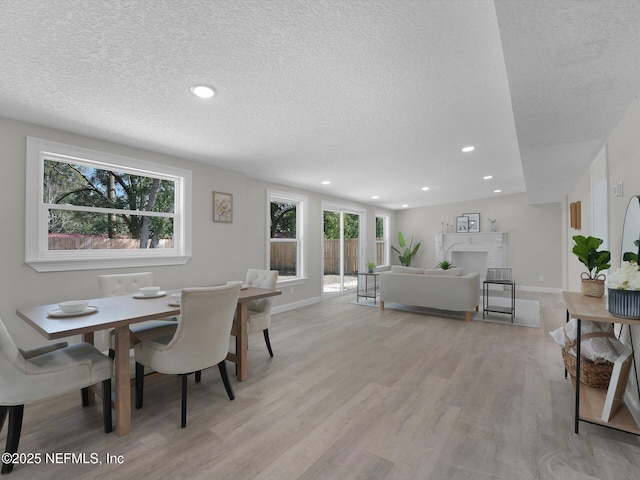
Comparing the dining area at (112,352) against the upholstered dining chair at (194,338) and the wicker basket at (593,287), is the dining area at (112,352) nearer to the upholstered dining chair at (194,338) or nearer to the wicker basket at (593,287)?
the upholstered dining chair at (194,338)

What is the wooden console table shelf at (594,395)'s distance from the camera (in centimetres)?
173

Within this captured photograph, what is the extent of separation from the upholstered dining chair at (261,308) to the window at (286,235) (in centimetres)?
145

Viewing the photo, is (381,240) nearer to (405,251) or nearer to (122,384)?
(405,251)

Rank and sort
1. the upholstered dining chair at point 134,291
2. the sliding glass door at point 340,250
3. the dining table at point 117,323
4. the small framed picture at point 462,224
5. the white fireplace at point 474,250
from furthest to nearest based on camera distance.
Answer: the small framed picture at point 462,224 < the white fireplace at point 474,250 < the sliding glass door at point 340,250 < the upholstered dining chair at point 134,291 < the dining table at point 117,323

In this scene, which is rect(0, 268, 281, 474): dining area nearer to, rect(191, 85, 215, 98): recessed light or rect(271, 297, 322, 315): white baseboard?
rect(191, 85, 215, 98): recessed light

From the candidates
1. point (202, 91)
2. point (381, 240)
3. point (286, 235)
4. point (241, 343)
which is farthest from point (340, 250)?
point (202, 91)

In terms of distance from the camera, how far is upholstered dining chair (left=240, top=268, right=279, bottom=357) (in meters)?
3.06

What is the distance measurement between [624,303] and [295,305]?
4493 mm

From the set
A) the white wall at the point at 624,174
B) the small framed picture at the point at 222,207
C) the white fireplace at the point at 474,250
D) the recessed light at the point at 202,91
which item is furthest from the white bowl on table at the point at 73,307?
the white fireplace at the point at 474,250

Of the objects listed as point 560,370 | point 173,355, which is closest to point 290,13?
point 173,355

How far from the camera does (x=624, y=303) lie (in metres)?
1.67

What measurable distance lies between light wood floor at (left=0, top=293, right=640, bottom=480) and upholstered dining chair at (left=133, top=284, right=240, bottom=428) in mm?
309

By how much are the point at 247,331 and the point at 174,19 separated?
240cm

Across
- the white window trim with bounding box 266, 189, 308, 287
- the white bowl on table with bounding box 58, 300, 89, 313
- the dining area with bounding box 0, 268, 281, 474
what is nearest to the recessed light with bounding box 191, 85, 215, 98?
the dining area with bounding box 0, 268, 281, 474
